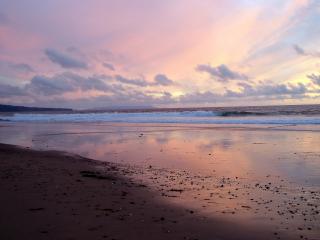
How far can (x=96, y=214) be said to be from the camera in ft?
20.8

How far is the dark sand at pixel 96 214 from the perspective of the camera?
5.46 metres

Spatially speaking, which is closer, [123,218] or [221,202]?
[123,218]

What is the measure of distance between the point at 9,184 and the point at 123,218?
3.63 meters

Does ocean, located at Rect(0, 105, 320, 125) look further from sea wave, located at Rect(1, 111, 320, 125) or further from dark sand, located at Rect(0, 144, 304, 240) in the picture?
dark sand, located at Rect(0, 144, 304, 240)

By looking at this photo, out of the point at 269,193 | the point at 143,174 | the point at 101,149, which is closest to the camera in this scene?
the point at 269,193

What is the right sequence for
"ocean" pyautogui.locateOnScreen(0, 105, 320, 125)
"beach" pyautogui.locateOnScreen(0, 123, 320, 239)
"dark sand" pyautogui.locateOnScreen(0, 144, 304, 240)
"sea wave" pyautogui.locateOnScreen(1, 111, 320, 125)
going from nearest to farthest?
"dark sand" pyautogui.locateOnScreen(0, 144, 304, 240), "beach" pyautogui.locateOnScreen(0, 123, 320, 239), "sea wave" pyautogui.locateOnScreen(1, 111, 320, 125), "ocean" pyautogui.locateOnScreen(0, 105, 320, 125)

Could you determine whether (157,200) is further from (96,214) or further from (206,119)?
(206,119)

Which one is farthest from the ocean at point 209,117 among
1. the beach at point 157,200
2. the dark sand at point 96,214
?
the dark sand at point 96,214

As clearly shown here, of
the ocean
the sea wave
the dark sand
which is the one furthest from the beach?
the ocean

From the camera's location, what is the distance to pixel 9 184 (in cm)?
848

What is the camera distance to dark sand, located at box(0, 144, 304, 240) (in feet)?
17.9

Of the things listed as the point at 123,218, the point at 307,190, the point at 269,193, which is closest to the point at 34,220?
the point at 123,218

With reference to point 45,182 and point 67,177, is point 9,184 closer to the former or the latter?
point 45,182

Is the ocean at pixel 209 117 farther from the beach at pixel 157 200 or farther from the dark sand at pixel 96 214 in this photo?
the dark sand at pixel 96 214
